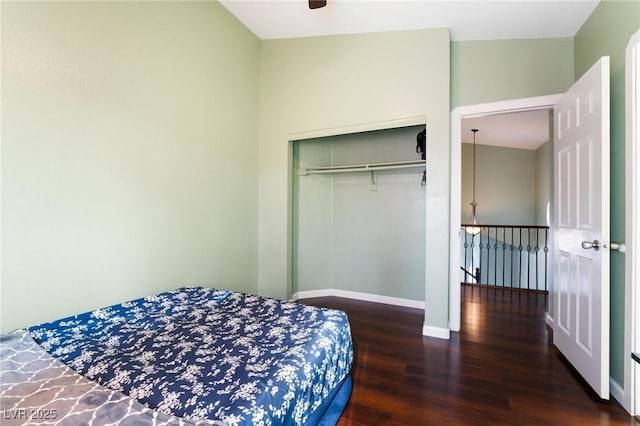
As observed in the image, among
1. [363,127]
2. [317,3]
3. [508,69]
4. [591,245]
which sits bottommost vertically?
[591,245]

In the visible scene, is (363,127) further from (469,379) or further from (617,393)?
(617,393)

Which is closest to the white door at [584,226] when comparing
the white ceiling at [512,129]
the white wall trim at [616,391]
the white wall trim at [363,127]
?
the white wall trim at [616,391]

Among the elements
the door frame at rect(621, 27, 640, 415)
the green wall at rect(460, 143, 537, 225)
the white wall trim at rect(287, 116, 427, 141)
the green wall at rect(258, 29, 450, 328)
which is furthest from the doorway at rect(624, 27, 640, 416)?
the green wall at rect(460, 143, 537, 225)

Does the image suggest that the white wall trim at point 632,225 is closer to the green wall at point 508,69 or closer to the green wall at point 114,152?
the green wall at point 508,69

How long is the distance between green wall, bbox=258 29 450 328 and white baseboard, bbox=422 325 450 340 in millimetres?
63

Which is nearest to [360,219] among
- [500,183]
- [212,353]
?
[212,353]

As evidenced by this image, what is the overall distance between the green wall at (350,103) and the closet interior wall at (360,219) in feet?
1.30

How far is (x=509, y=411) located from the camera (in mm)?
1629

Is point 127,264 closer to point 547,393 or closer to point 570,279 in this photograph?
point 547,393

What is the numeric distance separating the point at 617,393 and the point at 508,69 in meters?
2.69

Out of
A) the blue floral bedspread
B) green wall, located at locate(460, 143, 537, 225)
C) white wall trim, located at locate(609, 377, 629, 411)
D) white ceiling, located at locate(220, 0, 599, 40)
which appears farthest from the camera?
green wall, located at locate(460, 143, 537, 225)

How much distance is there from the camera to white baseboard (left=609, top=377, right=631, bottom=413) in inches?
65.4

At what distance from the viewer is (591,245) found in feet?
5.93

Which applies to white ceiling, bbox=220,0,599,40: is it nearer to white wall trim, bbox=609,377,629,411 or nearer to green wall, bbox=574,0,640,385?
green wall, bbox=574,0,640,385
